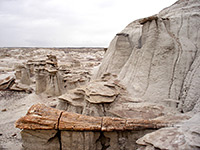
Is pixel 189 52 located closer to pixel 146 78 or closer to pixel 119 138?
pixel 146 78

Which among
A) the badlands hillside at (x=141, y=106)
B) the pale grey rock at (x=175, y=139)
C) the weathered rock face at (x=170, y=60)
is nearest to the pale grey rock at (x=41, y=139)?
the badlands hillside at (x=141, y=106)

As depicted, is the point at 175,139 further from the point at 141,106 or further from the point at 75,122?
the point at 75,122

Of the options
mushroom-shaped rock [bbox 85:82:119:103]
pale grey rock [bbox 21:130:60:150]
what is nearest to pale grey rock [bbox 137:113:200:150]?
mushroom-shaped rock [bbox 85:82:119:103]

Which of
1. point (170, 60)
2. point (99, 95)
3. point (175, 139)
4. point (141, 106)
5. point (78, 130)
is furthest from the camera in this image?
point (170, 60)

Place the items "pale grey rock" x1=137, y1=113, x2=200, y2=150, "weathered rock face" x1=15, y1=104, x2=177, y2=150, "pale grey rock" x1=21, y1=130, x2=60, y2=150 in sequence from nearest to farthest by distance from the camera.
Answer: "pale grey rock" x1=137, y1=113, x2=200, y2=150
"weathered rock face" x1=15, y1=104, x2=177, y2=150
"pale grey rock" x1=21, y1=130, x2=60, y2=150

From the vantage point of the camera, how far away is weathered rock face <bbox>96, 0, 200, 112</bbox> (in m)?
3.56

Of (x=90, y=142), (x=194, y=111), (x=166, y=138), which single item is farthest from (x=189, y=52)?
(x=90, y=142)

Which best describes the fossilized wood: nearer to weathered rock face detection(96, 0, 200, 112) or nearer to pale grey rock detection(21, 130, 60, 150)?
pale grey rock detection(21, 130, 60, 150)

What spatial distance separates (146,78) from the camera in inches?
167

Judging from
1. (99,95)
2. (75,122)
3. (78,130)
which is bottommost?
(78,130)

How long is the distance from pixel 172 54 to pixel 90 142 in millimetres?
3437

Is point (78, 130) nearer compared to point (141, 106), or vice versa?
point (78, 130)

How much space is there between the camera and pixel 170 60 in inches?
156

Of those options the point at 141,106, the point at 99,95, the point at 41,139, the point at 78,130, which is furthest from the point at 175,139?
the point at 41,139
